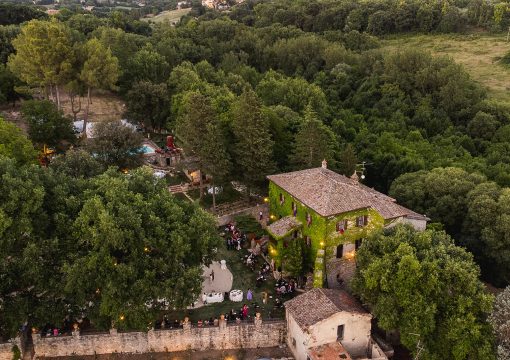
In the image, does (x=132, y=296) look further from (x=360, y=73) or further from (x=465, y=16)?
(x=465, y=16)

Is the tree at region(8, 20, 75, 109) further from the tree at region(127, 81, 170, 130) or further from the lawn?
the lawn

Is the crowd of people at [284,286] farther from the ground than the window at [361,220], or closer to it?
closer to it

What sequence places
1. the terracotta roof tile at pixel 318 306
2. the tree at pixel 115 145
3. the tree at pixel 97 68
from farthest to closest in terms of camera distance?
1. the tree at pixel 97 68
2. the tree at pixel 115 145
3. the terracotta roof tile at pixel 318 306

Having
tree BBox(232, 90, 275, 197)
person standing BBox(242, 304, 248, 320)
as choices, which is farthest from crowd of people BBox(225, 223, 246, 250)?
person standing BBox(242, 304, 248, 320)

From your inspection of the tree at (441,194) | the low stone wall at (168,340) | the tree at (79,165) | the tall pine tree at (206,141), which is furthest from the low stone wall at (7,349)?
the tree at (441,194)

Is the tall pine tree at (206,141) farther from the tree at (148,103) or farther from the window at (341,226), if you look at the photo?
the tree at (148,103)

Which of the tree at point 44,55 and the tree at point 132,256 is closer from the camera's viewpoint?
the tree at point 132,256

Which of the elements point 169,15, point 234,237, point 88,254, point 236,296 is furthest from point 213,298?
point 169,15
